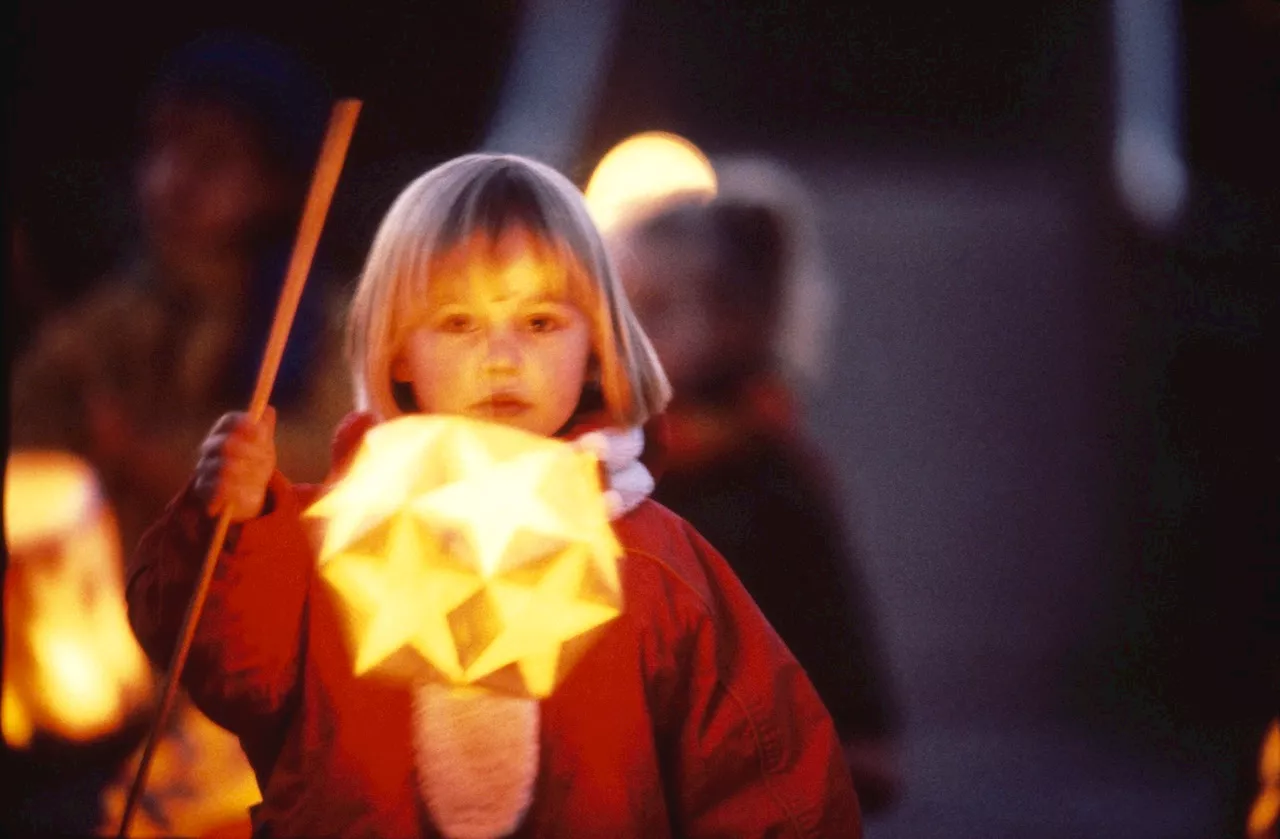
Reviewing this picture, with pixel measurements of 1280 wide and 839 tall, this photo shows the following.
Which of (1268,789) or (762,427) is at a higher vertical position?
(762,427)

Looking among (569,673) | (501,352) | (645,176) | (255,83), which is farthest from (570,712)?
(255,83)

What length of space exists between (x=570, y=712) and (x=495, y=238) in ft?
1.07

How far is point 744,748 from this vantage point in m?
0.95

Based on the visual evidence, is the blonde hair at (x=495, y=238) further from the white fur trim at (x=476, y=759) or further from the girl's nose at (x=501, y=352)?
the white fur trim at (x=476, y=759)

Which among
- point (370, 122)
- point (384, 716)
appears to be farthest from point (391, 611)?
point (370, 122)

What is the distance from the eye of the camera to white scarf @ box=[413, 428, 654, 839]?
0.94m

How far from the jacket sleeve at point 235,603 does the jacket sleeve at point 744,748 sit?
27cm

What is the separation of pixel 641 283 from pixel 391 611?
298mm

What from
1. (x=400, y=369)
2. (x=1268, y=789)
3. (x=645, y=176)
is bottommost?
(x=1268, y=789)

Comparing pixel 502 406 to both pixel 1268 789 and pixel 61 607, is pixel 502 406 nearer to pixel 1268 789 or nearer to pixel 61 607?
pixel 61 607

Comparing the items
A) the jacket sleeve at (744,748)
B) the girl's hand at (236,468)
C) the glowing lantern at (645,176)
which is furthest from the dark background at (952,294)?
the girl's hand at (236,468)

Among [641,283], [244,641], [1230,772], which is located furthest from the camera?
[1230,772]

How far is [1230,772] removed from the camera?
1133 millimetres

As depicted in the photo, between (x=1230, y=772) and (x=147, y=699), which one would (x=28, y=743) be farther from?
(x=1230, y=772)
